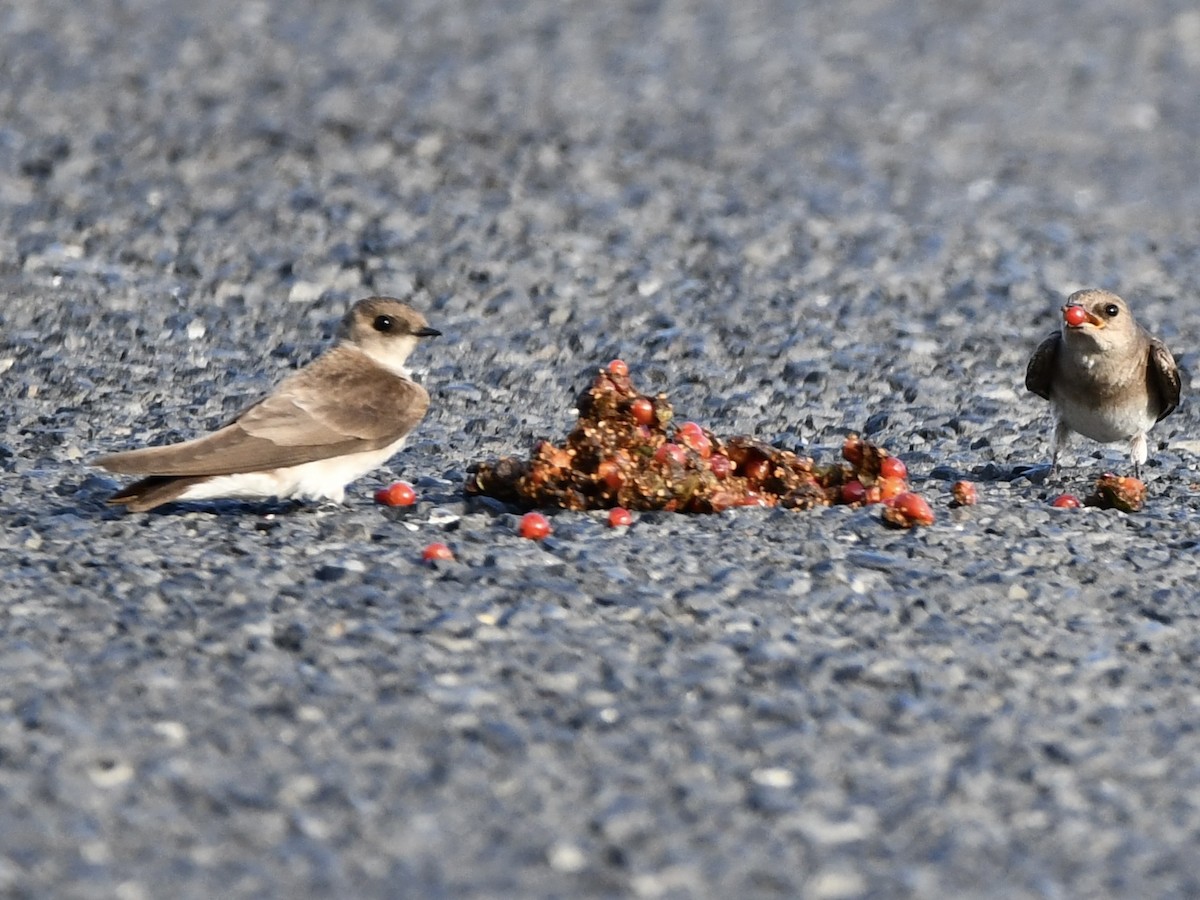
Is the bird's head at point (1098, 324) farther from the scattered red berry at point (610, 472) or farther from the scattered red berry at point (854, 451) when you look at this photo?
the scattered red berry at point (610, 472)

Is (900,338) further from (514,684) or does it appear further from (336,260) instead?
(514,684)

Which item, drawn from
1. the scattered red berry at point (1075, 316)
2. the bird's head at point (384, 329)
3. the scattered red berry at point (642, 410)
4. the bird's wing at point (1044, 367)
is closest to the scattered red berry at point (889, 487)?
the scattered red berry at point (642, 410)

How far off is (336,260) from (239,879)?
28.9 feet

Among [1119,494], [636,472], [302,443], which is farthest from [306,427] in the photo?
[1119,494]

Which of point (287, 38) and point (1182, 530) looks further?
point (287, 38)

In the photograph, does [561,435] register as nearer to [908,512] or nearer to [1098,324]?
[908,512]

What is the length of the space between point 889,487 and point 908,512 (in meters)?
0.40

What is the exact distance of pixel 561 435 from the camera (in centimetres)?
1038

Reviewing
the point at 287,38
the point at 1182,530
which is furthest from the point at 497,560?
the point at 287,38

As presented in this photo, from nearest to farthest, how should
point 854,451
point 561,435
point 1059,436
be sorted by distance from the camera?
point 854,451 → point 1059,436 → point 561,435

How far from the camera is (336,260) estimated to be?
13656 mm

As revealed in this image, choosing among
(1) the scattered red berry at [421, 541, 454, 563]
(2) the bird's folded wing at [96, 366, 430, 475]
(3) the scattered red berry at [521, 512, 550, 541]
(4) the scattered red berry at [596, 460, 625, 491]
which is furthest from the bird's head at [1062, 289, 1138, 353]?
(1) the scattered red berry at [421, 541, 454, 563]

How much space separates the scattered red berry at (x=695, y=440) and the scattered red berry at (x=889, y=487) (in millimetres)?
791

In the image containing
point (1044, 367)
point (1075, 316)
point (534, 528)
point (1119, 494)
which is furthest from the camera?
point (1044, 367)
